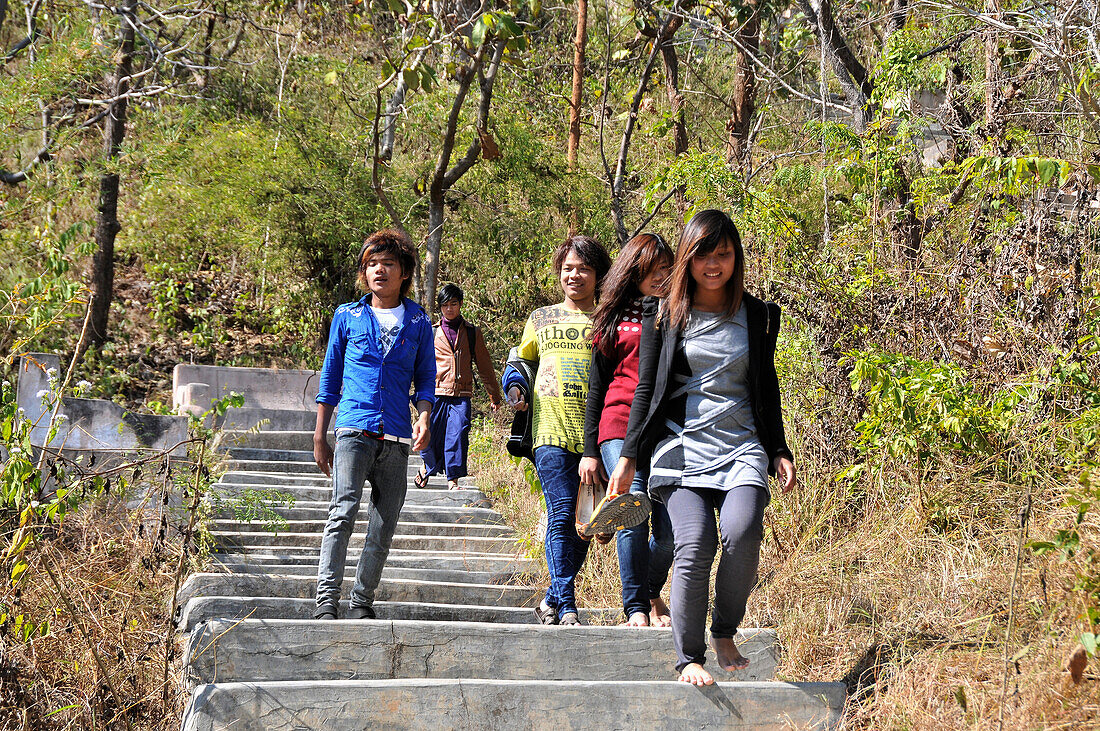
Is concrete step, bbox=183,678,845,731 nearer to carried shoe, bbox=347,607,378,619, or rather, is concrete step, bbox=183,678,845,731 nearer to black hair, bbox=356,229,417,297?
carried shoe, bbox=347,607,378,619

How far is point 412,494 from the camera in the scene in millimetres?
8102

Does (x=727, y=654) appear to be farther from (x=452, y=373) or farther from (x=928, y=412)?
(x=452, y=373)

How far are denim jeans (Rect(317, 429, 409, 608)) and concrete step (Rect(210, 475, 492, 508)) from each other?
3243 millimetres

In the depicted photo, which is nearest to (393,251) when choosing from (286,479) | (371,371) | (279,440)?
(371,371)

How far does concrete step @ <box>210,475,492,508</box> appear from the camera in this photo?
7586 millimetres

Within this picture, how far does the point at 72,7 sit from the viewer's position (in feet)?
46.1

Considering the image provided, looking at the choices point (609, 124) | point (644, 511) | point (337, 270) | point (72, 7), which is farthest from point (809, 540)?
point (72, 7)

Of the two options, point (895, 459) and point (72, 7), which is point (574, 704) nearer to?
point (895, 459)

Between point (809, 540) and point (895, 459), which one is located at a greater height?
point (895, 459)

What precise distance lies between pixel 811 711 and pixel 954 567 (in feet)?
3.45

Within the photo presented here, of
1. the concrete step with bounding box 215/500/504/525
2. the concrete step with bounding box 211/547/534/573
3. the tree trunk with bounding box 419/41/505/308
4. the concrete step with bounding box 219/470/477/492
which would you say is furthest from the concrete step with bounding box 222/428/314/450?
the concrete step with bounding box 211/547/534/573

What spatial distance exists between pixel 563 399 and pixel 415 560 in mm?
2232

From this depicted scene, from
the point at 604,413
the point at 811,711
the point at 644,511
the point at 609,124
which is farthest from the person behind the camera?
the point at 609,124

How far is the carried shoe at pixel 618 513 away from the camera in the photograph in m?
3.66
